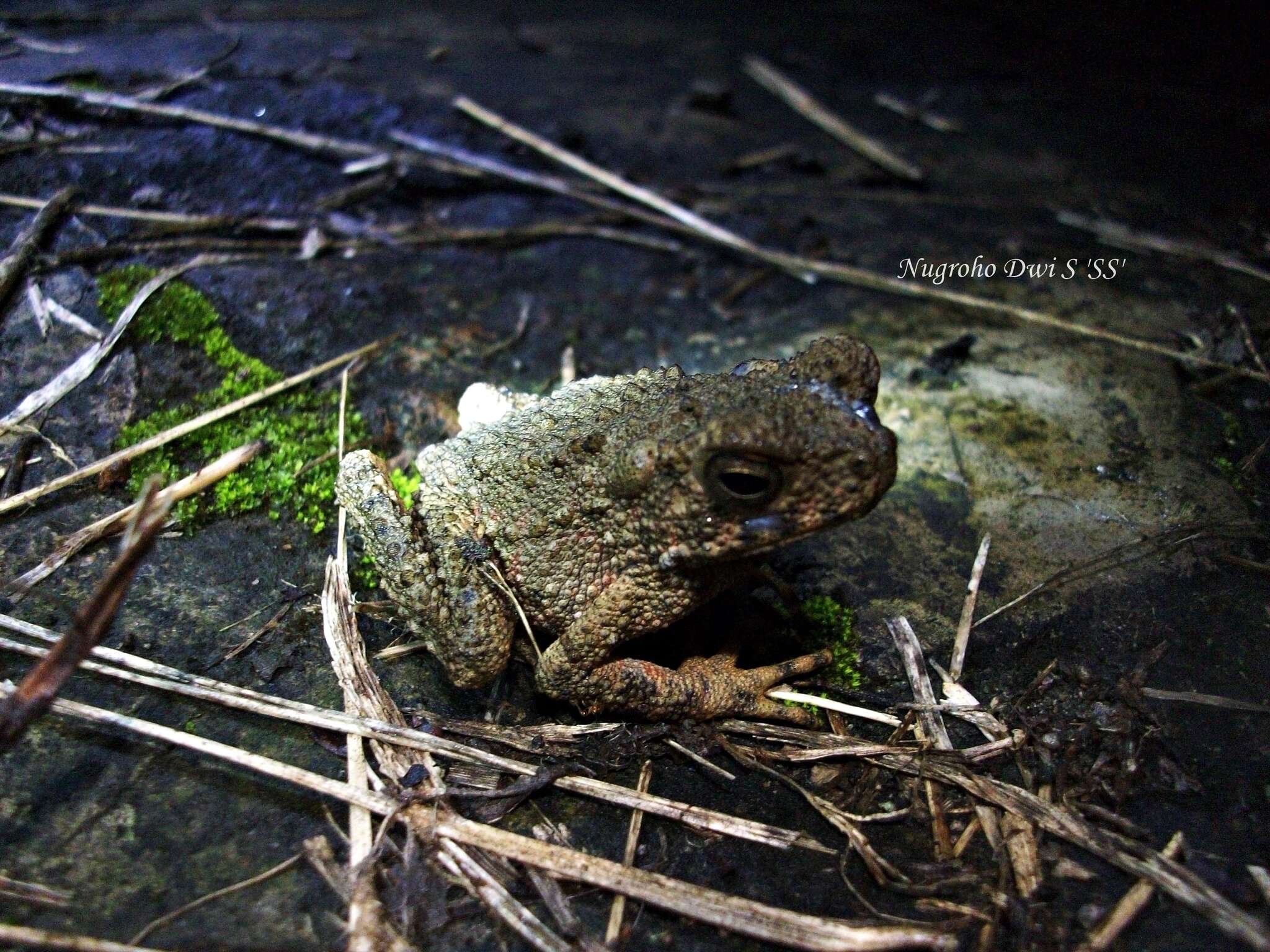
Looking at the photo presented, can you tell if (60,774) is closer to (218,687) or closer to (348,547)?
(218,687)

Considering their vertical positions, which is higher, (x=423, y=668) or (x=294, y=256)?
(x=294, y=256)

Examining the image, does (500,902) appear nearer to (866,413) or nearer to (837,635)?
(837,635)

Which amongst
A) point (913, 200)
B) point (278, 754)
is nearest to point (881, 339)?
point (913, 200)

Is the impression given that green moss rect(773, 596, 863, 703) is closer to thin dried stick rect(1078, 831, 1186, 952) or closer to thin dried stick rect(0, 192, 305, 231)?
thin dried stick rect(1078, 831, 1186, 952)

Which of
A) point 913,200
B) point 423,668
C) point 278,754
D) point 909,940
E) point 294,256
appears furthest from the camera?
point 913,200

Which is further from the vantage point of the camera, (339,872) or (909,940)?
(339,872)

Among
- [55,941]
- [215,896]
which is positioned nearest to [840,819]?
[215,896]

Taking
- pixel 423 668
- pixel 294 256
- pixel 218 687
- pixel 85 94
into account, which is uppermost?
pixel 85 94

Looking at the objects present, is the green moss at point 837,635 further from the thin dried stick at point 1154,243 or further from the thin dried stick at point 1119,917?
the thin dried stick at point 1154,243
